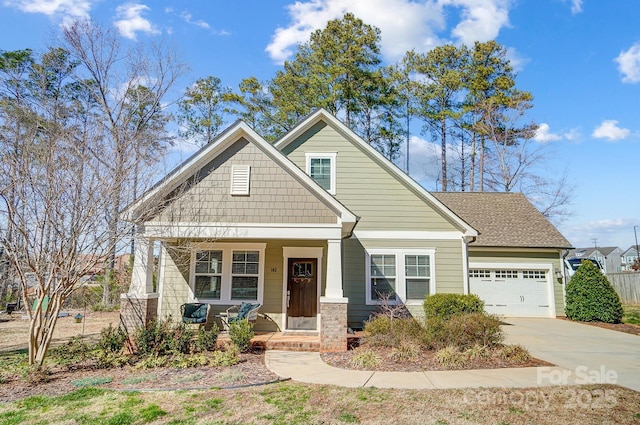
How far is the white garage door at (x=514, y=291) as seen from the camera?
15664mm

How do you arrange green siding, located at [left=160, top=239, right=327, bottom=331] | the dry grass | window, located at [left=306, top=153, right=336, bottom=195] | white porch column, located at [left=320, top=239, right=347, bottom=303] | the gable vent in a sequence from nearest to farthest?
white porch column, located at [left=320, top=239, right=347, bottom=303]
the gable vent
the dry grass
green siding, located at [left=160, top=239, right=327, bottom=331]
window, located at [left=306, top=153, right=336, bottom=195]

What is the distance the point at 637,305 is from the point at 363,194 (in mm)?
21075

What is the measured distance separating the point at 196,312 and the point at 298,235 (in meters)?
3.56

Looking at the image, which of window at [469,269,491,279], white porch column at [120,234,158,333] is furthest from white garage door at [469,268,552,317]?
white porch column at [120,234,158,333]

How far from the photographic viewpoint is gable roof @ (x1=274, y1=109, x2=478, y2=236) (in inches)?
460

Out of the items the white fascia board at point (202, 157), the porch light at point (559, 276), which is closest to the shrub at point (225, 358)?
the white fascia board at point (202, 157)

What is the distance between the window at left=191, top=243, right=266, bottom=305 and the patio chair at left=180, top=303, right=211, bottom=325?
2.08 feet

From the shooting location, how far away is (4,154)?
7.08 metres

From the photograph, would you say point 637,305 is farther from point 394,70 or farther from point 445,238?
point 394,70

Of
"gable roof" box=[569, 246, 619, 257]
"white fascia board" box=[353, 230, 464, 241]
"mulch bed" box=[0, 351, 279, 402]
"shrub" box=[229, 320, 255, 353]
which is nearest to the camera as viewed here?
"mulch bed" box=[0, 351, 279, 402]

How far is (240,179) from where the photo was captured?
9391 millimetres

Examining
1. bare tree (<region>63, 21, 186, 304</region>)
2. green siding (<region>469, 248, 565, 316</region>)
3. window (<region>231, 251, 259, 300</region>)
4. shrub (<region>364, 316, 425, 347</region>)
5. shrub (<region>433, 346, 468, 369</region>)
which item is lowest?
shrub (<region>433, 346, 468, 369</region>)

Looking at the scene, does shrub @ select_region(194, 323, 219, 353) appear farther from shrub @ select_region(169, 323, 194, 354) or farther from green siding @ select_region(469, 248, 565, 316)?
green siding @ select_region(469, 248, 565, 316)

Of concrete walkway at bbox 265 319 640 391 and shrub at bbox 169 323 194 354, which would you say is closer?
concrete walkway at bbox 265 319 640 391
